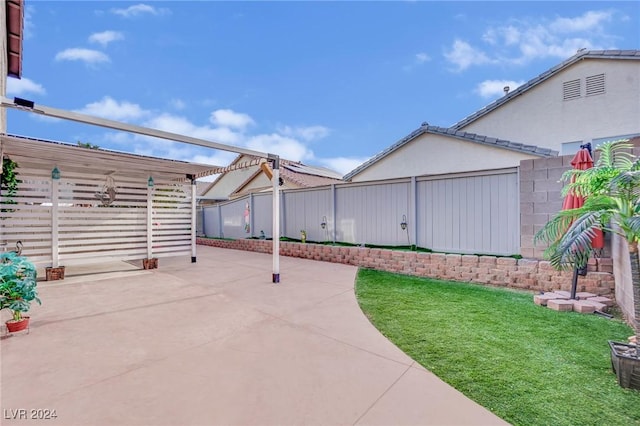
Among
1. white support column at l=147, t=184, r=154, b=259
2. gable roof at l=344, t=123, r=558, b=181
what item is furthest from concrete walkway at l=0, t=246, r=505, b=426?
gable roof at l=344, t=123, r=558, b=181

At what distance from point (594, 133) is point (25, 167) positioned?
14.2 meters

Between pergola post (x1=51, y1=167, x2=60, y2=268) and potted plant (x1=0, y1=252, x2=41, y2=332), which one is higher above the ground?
pergola post (x1=51, y1=167, x2=60, y2=268)

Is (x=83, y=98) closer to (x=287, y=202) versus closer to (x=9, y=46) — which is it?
(x=9, y=46)

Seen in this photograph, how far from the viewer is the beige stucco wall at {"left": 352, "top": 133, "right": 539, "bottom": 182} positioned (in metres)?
7.83

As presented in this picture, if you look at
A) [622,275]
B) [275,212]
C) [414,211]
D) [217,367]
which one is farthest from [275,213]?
[622,275]

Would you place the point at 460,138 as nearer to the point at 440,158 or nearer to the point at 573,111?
the point at 440,158

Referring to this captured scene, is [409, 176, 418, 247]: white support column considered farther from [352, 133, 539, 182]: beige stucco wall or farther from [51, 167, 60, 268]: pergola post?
[51, 167, 60, 268]: pergola post

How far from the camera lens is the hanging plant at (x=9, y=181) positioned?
5.57 metres

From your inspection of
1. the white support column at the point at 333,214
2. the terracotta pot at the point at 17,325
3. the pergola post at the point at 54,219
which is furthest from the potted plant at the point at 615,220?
the pergola post at the point at 54,219

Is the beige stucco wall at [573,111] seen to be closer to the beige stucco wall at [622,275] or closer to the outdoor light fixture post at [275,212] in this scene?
the beige stucco wall at [622,275]

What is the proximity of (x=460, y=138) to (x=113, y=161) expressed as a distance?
8.91 m

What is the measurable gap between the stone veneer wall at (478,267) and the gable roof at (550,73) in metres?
6.82

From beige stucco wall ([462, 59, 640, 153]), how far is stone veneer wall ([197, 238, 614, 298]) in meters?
5.85

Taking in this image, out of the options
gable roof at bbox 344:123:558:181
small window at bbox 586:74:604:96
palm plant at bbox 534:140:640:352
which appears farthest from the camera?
small window at bbox 586:74:604:96
